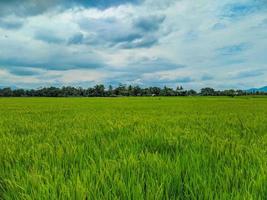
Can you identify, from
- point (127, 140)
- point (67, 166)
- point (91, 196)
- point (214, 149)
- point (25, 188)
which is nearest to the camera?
point (91, 196)

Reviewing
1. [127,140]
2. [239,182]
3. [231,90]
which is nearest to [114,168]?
[239,182]

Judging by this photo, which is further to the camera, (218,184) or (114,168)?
(114,168)

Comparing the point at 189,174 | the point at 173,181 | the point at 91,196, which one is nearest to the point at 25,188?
the point at 91,196

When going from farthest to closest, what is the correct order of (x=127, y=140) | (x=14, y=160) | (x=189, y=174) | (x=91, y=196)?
(x=127, y=140)
(x=14, y=160)
(x=189, y=174)
(x=91, y=196)

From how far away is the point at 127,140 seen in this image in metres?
3.78

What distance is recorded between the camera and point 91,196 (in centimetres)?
165

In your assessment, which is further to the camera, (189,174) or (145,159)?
(145,159)

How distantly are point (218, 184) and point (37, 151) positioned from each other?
2.04 m

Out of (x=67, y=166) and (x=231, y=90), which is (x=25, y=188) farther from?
(x=231, y=90)

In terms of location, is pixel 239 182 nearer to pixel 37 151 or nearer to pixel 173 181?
pixel 173 181

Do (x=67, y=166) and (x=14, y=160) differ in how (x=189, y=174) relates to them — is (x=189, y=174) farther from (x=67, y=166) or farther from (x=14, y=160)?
(x=14, y=160)

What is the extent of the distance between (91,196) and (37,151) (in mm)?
1641

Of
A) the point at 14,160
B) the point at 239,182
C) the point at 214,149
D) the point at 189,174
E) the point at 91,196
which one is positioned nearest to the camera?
the point at 91,196

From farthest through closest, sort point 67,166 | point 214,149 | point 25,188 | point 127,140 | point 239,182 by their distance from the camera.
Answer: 1. point 127,140
2. point 214,149
3. point 67,166
4. point 239,182
5. point 25,188
